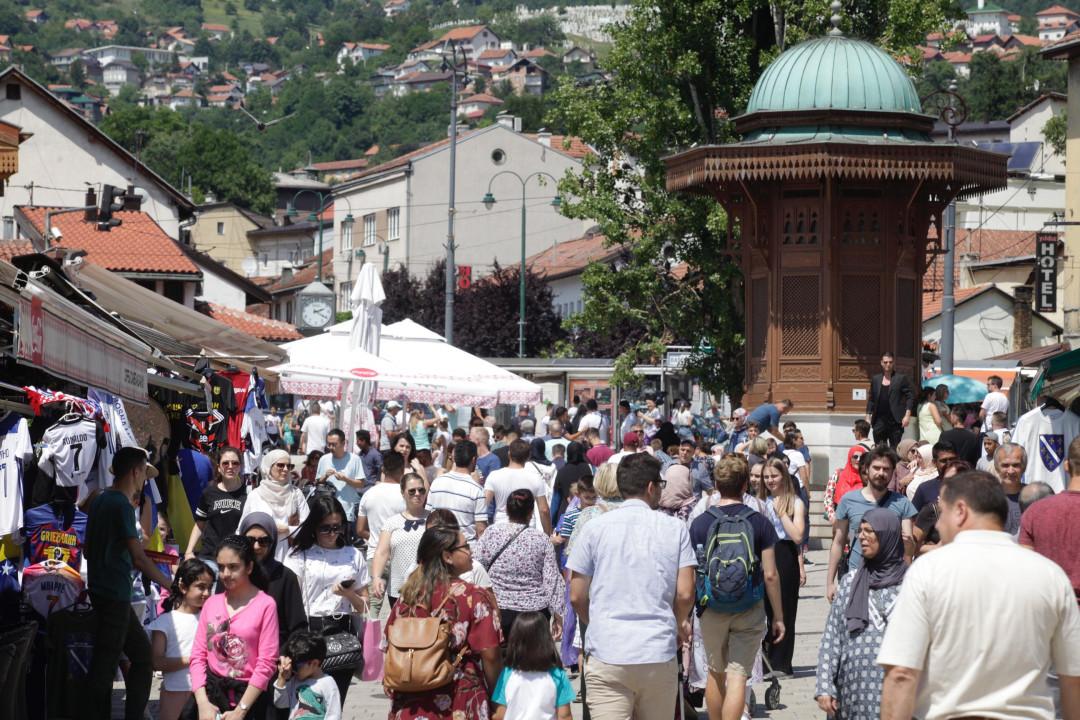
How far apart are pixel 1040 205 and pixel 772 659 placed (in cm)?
6309

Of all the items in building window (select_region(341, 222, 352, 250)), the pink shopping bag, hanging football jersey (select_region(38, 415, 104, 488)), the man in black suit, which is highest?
building window (select_region(341, 222, 352, 250))

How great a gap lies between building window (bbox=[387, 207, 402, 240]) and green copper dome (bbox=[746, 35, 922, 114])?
62.8m

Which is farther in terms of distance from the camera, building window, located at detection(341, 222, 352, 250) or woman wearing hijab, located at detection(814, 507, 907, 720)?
building window, located at detection(341, 222, 352, 250)

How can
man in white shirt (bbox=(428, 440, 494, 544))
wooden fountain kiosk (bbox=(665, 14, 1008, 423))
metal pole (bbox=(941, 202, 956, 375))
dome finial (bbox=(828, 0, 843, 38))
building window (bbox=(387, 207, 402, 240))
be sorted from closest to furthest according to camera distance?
man in white shirt (bbox=(428, 440, 494, 544)) < wooden fountain kiosk (bbox=(665, 14, 1008, 423)) < dome finial (bbox=(828, 0, 843, 38)) < metal pole (bbox=(941, 202, 956, 375)) < building window (bbox=(387, 207, 402, 240))

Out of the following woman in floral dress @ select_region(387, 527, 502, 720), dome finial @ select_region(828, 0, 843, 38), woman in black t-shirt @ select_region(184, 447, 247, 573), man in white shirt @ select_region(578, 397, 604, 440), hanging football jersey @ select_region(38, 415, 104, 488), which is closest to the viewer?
woman in floral dress @ select_region(387, 527, 502, 720)

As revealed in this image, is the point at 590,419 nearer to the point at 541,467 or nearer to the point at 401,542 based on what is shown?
the point at 541,467

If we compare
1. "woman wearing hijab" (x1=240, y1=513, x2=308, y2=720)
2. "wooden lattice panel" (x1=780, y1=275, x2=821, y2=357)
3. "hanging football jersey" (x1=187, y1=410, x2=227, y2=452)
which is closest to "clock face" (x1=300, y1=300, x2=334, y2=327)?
"wooden lattice panel" (x1=780, y1=275, x2=821, y2=357)

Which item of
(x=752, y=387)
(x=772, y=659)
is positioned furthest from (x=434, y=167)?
(x=772, y=659)

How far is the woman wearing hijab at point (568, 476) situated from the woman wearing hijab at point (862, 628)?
27.2 ft

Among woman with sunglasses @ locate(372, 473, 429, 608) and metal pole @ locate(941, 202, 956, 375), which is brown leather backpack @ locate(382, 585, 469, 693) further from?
metal pole @ locate(941, 202, 956, 375)

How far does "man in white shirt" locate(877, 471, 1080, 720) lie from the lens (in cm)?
673

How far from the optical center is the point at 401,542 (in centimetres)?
1312

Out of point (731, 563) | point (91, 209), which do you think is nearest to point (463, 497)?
point (731, 563)

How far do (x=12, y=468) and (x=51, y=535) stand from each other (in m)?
2.11
